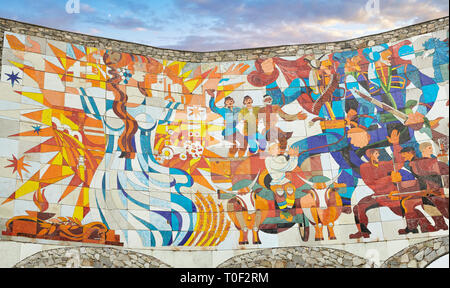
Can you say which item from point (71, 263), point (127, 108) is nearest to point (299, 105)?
point (127, 108)

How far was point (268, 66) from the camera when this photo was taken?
638 inches

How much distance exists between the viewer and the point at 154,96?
1589 cm

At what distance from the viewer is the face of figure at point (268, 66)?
16172 millimetres

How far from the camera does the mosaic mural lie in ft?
46.4

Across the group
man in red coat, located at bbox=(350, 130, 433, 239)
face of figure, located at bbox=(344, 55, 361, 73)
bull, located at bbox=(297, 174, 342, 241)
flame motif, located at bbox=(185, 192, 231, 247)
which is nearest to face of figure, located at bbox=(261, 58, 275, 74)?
face of figure, located at bbox=(344, 55, 361, 73)

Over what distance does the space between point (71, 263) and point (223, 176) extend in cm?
397

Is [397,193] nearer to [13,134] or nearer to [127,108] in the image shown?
[127,108]

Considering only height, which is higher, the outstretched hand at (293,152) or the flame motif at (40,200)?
the outstretched hand at (293,152)

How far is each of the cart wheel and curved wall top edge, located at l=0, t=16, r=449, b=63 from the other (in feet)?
14.2

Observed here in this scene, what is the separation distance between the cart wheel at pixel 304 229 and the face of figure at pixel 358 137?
7.02 ft

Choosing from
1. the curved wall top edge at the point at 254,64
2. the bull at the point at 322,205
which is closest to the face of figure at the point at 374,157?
the curved wall top edge at the point at 254,64

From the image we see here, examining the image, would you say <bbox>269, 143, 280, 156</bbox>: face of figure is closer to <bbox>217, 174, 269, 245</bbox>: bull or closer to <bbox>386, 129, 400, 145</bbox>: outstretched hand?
<bbox>217, 174, 269, 245</bbox>: bull

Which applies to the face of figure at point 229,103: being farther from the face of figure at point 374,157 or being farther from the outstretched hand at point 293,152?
the face of figure at point 374,157

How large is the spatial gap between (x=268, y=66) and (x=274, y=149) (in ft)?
7.24
